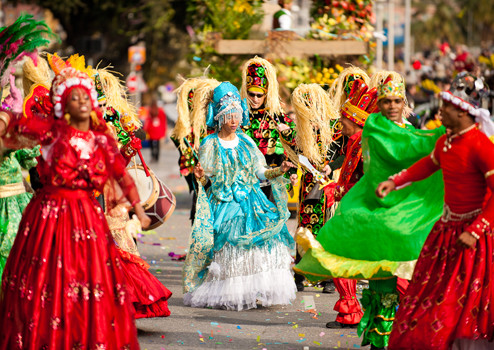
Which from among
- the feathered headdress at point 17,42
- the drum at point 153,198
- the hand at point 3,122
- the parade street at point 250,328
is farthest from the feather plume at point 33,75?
the hand at point 3,122

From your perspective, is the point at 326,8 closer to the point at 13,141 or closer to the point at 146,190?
the point at 146,190

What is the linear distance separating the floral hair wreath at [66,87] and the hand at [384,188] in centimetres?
178

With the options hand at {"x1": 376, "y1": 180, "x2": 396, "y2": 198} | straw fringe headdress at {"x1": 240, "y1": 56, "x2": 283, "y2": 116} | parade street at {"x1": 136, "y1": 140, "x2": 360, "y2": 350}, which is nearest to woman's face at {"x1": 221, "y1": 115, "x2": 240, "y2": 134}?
straw fringe headdress at {"x1": 240, "y1": 56, "x2": 283, "y2": 116}

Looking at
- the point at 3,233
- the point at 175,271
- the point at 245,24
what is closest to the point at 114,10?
the point at 245,24

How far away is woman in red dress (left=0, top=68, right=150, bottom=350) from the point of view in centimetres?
548

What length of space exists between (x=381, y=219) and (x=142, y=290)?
1.92 metres

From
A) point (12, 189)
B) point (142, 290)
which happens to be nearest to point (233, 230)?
point (142, 290)

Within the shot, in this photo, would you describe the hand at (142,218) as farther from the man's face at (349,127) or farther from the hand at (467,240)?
the man's face at (349,127)

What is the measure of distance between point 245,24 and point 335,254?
7.40 metres

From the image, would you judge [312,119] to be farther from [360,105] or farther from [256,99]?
[360,105]

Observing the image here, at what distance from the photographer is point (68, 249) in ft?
18.1

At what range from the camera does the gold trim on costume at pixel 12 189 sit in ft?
23.8

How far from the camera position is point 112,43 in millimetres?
28047

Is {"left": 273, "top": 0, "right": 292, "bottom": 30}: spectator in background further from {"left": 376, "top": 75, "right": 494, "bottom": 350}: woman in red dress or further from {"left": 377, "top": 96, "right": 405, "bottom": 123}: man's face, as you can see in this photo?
{"left": 376, "top": 75, "right": 494, "bottom": 350}: woman in red dress
